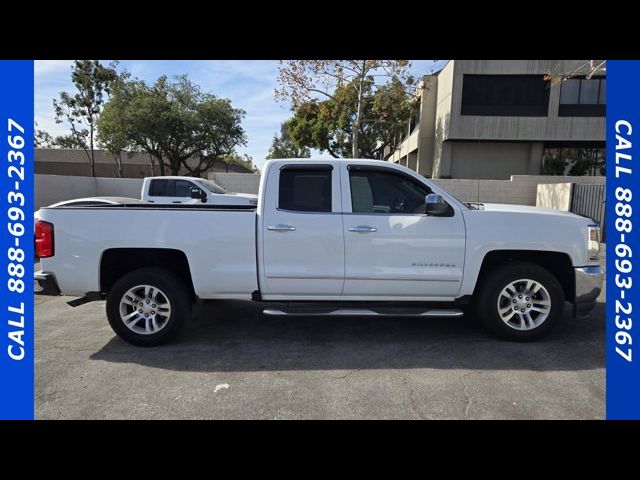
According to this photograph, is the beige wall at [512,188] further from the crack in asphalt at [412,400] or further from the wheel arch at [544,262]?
the crack in asphalt at [412,400]

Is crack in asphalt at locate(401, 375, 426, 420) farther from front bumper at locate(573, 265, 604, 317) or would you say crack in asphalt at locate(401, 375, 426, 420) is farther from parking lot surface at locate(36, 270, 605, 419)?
front bumper at locate(573, 265, 604, 317)

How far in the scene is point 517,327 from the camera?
395 centimetres

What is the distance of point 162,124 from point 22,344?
23.7 metres

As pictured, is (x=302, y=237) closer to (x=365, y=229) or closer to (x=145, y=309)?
(x=365, y=229)

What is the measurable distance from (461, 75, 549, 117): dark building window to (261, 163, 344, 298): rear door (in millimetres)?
20963

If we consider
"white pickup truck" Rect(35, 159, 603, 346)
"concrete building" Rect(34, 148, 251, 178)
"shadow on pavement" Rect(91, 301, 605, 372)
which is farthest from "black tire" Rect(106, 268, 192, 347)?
"concrete building" Rect(34, 148, 251, 178)

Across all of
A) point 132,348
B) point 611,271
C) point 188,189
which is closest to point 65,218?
point 132,348

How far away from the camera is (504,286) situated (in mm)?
3857

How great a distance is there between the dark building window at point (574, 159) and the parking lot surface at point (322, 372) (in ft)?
67.4

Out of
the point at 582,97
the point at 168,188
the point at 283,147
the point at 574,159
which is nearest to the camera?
the point at 168,188

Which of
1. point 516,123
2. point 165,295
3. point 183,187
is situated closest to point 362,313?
point 165,295

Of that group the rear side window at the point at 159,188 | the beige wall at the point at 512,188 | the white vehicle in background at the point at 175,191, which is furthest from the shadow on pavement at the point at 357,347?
the beige wall at the point at 512,188

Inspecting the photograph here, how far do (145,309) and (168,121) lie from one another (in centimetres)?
2347

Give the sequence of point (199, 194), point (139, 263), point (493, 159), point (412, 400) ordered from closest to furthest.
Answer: point (412, 400), point (139, 263), point (199, 194), point (493, 159)
